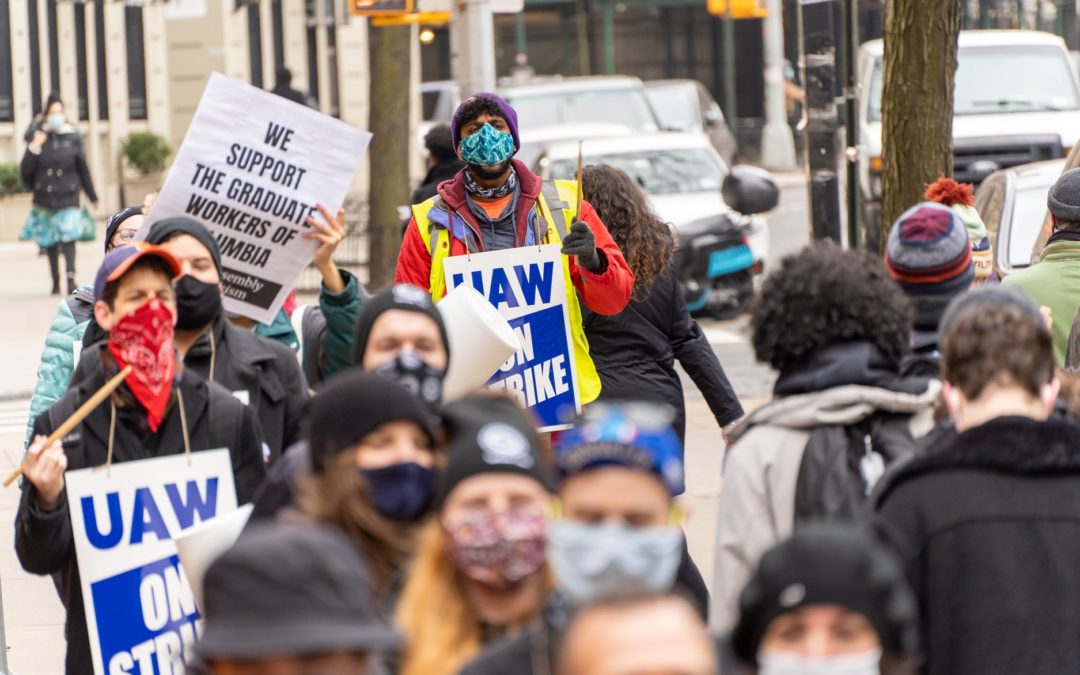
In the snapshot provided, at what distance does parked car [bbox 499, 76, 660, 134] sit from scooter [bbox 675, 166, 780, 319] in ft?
14.3

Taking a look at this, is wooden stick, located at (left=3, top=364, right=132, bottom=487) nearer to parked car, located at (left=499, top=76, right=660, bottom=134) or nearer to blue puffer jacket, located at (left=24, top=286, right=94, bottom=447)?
blue puffer jacket, located at (left=24, top=286, right=94, bottom=447)

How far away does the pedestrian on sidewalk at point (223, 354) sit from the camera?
5.39 meters

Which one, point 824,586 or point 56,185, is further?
point 56,185

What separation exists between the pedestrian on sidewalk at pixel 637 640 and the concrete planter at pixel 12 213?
30.2 m

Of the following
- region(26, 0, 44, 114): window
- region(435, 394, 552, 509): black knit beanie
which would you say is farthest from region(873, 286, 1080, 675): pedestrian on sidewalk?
region(26, 0, 44, 114): window

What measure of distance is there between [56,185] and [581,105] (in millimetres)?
5798

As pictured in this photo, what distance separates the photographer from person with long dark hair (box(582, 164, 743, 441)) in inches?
283

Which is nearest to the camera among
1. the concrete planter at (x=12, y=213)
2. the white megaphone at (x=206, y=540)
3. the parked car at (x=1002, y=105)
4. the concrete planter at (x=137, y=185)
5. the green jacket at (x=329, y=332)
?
the white megaphone at (x=206, y=540)

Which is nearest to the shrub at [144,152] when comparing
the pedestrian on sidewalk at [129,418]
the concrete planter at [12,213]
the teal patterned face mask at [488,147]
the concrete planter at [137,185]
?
the concrete planter at [137,185]

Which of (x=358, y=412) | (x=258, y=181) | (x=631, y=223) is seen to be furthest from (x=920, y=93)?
(x=358, y=412)

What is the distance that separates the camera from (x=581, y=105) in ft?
76.6

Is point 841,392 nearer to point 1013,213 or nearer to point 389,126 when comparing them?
point 1013,213

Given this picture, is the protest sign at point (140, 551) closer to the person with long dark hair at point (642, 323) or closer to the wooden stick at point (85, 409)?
the wooden stick at point (85, 409)

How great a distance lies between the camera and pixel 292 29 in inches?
1510
